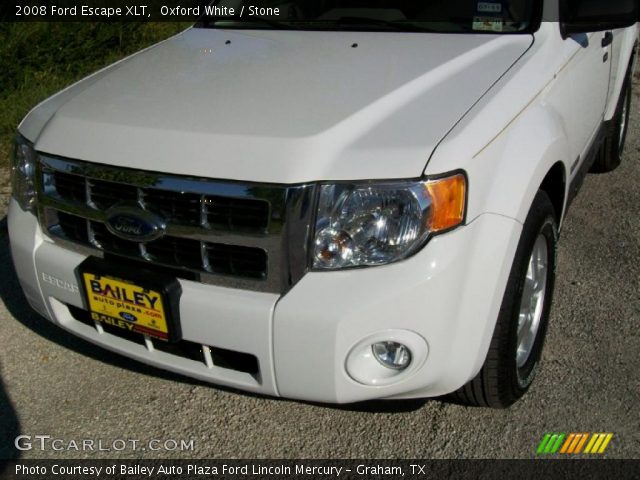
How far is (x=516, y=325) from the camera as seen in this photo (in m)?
2.43

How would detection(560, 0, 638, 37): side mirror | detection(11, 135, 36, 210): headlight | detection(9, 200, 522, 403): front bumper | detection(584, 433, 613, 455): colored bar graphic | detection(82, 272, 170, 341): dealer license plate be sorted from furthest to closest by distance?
detection(560, 0, 638, 37): side mirror, detection(11, 135, 36, 210): headlight, detection(584, 433, 613, 455): colored bar graphic, detection(82, 272, 170, 341): dealer license plate, detection(9, 200, 522, 403): front bumper

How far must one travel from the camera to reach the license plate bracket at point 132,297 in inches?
88.4

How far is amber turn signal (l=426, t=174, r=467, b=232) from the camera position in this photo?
209 cm

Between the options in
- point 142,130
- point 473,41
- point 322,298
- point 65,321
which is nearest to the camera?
point 322,298

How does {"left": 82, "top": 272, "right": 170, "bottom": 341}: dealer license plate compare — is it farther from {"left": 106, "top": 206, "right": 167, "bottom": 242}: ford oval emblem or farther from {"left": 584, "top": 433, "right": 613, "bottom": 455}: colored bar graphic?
{"left": 584, "top": 433, "right": 613, "bottom": 455}: colored bar graphic

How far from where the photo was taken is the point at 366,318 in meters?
2.06

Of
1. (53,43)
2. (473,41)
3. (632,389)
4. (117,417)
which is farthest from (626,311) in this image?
(53,43)

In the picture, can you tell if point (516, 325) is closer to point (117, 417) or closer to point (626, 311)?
point (626, 311)

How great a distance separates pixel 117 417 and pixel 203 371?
22.5 inches

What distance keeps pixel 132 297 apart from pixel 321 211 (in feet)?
2.23

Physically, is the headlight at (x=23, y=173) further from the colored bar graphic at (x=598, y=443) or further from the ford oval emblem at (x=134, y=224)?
the colored bar graphic at (x=598, y=443)

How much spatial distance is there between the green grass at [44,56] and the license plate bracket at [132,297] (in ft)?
10.5

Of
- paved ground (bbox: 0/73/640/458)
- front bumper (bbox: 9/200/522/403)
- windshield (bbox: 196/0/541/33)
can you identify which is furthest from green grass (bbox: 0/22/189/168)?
front bumper (bbox: 9/200/522/403)

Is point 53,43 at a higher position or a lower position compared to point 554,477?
higher
